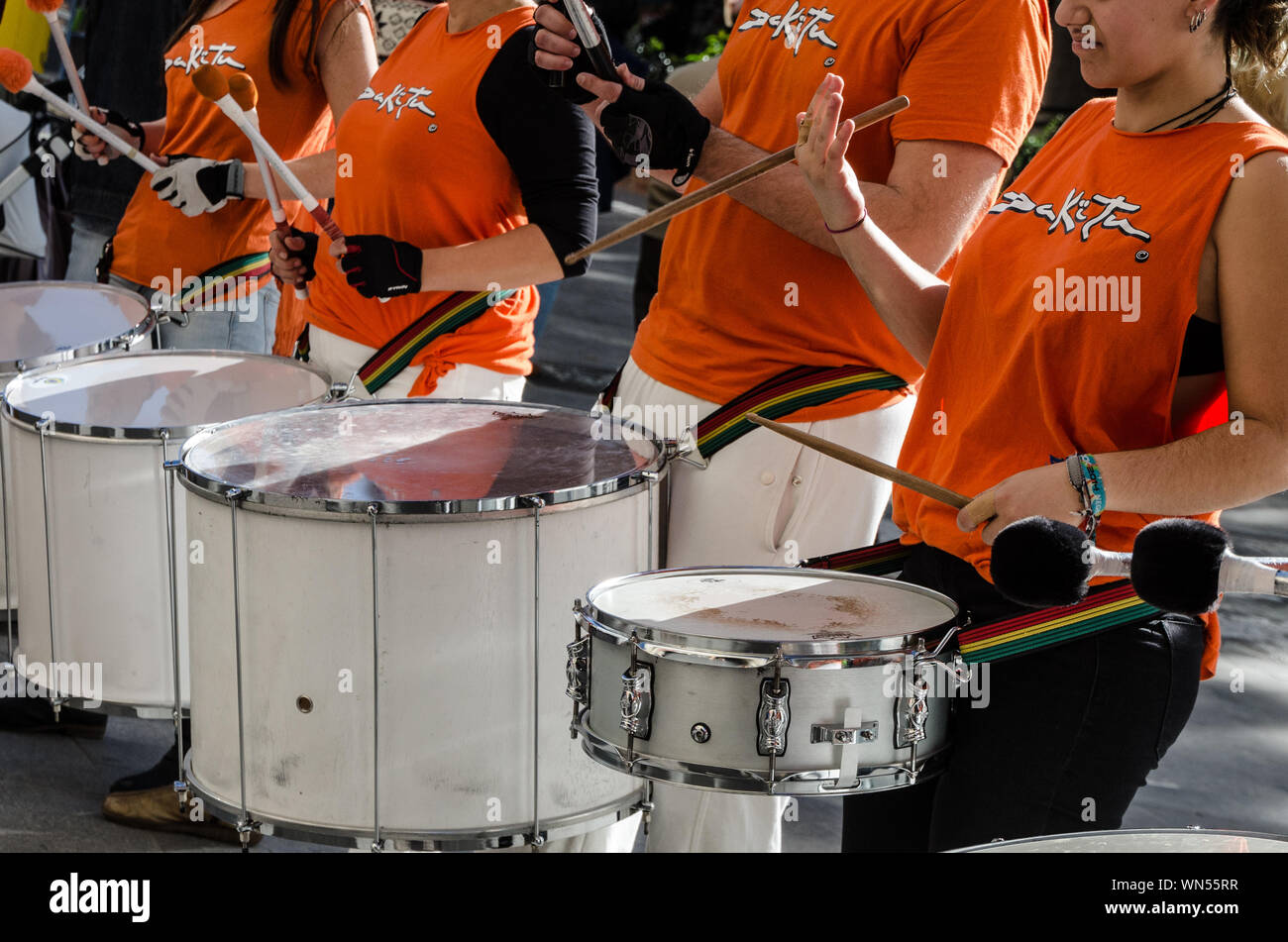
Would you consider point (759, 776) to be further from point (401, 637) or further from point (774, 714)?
point (401, 637)

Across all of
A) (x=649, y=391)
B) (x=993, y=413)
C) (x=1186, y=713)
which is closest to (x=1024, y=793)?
(x=1186, y=713)

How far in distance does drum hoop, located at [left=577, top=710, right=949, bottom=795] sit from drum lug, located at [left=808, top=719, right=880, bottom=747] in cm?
3

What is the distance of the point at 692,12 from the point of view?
11.4m

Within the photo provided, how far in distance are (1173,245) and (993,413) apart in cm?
27

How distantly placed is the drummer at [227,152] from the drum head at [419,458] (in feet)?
3.26

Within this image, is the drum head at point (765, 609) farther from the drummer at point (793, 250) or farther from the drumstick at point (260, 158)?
the drumstick at point (260, 158)

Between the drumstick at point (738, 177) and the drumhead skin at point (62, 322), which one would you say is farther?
the drumhead skin at point (62, 322)

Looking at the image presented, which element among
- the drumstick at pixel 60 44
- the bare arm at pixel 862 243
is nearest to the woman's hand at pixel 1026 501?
the bare arm at pixel 862 243

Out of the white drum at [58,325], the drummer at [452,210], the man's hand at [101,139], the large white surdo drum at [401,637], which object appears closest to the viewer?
the large white surdo drum at [401,637]

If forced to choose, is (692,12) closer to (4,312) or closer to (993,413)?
(4,312)

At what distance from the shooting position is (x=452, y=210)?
2576 mm

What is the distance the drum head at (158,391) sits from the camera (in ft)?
7.78

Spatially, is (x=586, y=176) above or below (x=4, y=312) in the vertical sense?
above

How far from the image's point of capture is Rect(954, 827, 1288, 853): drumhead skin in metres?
1.33
